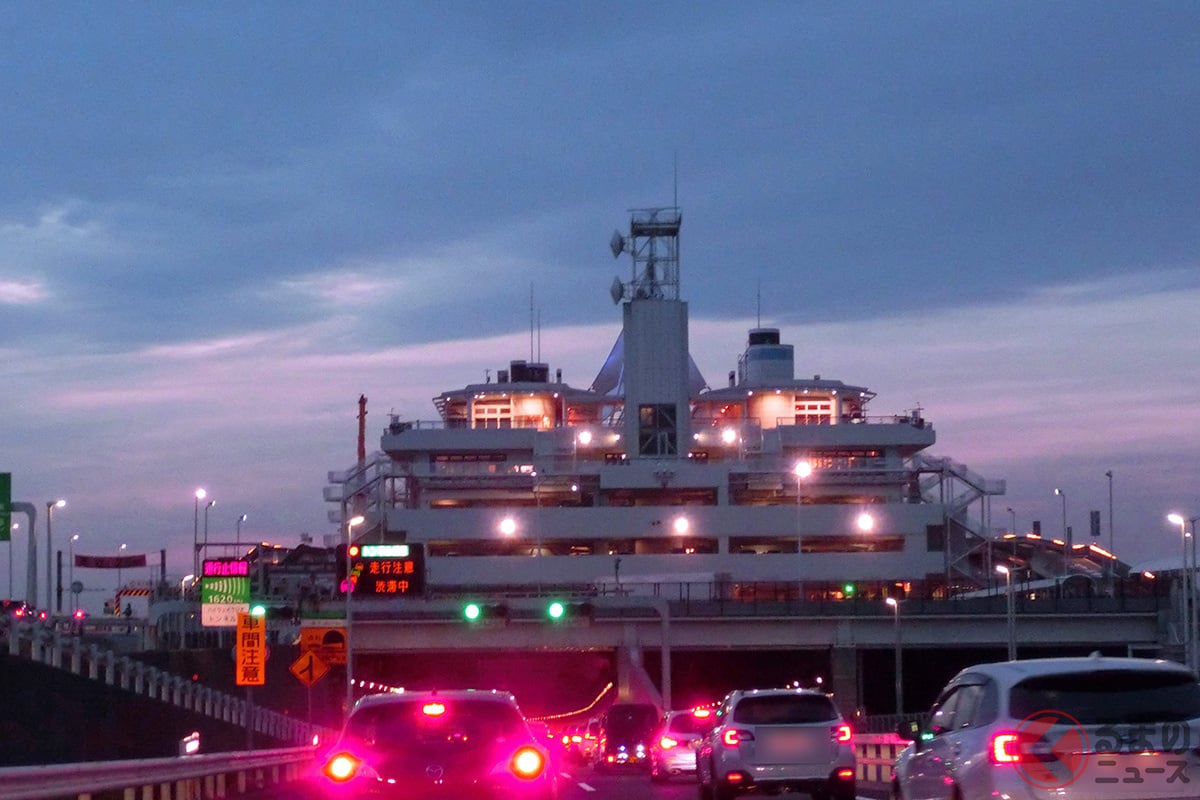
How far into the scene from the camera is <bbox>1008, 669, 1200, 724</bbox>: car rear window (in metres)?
12.4

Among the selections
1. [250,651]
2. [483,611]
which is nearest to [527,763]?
[250,651]

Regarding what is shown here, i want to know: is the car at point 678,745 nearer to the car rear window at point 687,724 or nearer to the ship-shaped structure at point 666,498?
the car rear window at point 687,724

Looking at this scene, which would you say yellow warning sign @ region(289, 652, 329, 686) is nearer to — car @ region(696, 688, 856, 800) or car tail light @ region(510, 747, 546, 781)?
car @ region(696, 688, 856, 800)

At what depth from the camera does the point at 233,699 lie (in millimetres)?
42219

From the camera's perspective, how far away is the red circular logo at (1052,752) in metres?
12.2

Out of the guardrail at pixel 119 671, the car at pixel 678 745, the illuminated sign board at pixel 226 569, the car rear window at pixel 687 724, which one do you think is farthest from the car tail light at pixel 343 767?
the illuminated sign board at pixel 226 569

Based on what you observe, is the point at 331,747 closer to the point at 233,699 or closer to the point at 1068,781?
the point at 1068,781

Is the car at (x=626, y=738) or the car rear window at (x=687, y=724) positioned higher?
the car rear window at (x=687, y=724)

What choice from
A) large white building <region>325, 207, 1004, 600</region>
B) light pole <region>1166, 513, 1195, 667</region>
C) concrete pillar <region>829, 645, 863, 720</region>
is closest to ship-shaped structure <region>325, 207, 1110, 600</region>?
large white building <region>325, 207, 1004, 600</region>

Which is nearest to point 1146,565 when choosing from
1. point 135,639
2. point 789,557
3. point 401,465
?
point 789,557

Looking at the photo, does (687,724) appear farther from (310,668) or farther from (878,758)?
A: (310,668)

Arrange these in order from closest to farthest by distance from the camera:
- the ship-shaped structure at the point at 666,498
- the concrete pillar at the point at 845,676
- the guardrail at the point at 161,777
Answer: the guardrail at the point at 161,777 → the concrete pillar at the point at 845,676 → the ship-shaped structure at the point at 666,498

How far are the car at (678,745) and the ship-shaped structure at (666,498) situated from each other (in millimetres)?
46460

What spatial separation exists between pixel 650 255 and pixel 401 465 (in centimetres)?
1857
